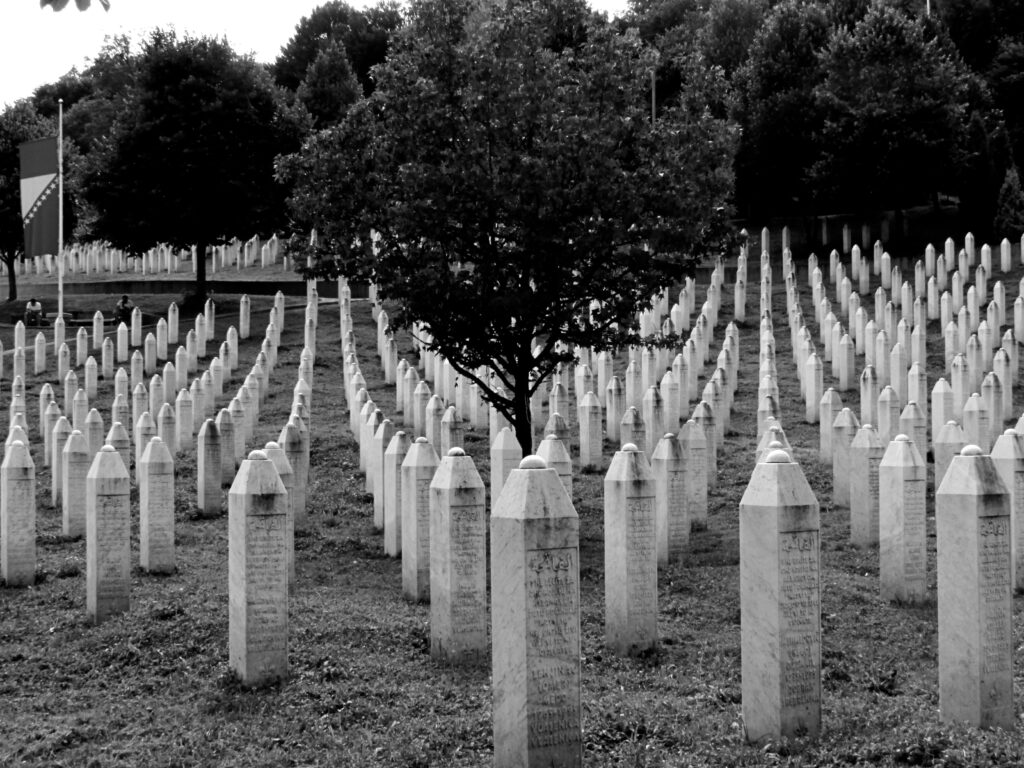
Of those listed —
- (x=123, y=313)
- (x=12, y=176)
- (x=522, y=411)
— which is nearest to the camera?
(x=522, y=411)

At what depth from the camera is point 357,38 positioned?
2793 inches

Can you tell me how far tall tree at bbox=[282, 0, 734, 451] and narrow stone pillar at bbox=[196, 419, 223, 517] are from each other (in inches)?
111

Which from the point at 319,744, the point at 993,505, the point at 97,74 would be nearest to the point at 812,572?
the point at 993,505

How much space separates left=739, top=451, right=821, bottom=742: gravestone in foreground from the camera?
293 inches

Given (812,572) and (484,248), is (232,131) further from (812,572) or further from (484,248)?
(812,572)

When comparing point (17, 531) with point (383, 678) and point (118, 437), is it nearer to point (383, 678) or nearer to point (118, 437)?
point (118, 437)

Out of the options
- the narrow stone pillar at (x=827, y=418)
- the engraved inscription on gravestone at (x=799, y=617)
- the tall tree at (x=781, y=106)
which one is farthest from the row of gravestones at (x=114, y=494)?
the tall tree at (x=781, y=106)

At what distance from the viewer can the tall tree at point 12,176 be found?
47469 millimetres

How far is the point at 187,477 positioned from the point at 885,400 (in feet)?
33.8

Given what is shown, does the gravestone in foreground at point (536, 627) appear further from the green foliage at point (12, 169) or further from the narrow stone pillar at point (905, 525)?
the green foliage at point (12, 169)

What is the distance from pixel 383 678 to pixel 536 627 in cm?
254

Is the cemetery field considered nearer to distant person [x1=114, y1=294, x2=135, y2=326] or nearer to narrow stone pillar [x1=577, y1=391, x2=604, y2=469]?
narrow stone pillar [x1=577, y1=391, x2=604, y2=469]

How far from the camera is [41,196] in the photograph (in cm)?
3303

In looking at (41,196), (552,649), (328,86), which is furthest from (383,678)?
(328,86)
